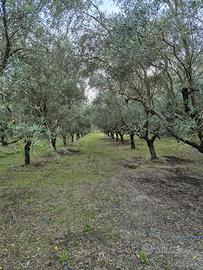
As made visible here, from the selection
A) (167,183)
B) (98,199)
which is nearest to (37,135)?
(98,199)

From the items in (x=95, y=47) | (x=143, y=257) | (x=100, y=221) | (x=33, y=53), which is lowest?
(x=143, y=257)

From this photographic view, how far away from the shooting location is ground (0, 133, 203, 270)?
233 inches

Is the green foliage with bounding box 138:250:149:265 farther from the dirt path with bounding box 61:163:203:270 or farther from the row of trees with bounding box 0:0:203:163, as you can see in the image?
the row of trees with bounding box 0:0:203:163

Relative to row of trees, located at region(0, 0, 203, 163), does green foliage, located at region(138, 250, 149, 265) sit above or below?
below

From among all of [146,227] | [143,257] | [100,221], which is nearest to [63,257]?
[143,257]

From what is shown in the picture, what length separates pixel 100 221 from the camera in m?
8.02

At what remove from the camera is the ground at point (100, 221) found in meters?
5.93

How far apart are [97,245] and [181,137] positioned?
567 centimetres

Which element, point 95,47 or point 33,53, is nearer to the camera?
point 33,53

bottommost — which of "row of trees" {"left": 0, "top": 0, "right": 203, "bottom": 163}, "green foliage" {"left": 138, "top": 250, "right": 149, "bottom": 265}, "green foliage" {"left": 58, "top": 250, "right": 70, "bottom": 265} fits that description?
"green foliage" {"left": 138, "top": 250, "right": 149, "bottom": 265}

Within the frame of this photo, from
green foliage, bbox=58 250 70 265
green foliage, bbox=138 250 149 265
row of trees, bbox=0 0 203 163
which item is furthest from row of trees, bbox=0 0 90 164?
green foliage, bbox=138 250 149 265

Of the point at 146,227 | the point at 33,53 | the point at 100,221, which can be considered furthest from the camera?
the point at 33,53

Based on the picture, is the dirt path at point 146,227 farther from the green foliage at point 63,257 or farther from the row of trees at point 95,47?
the row of trees at point 95,47

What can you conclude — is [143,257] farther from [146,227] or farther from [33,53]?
[33,53]
